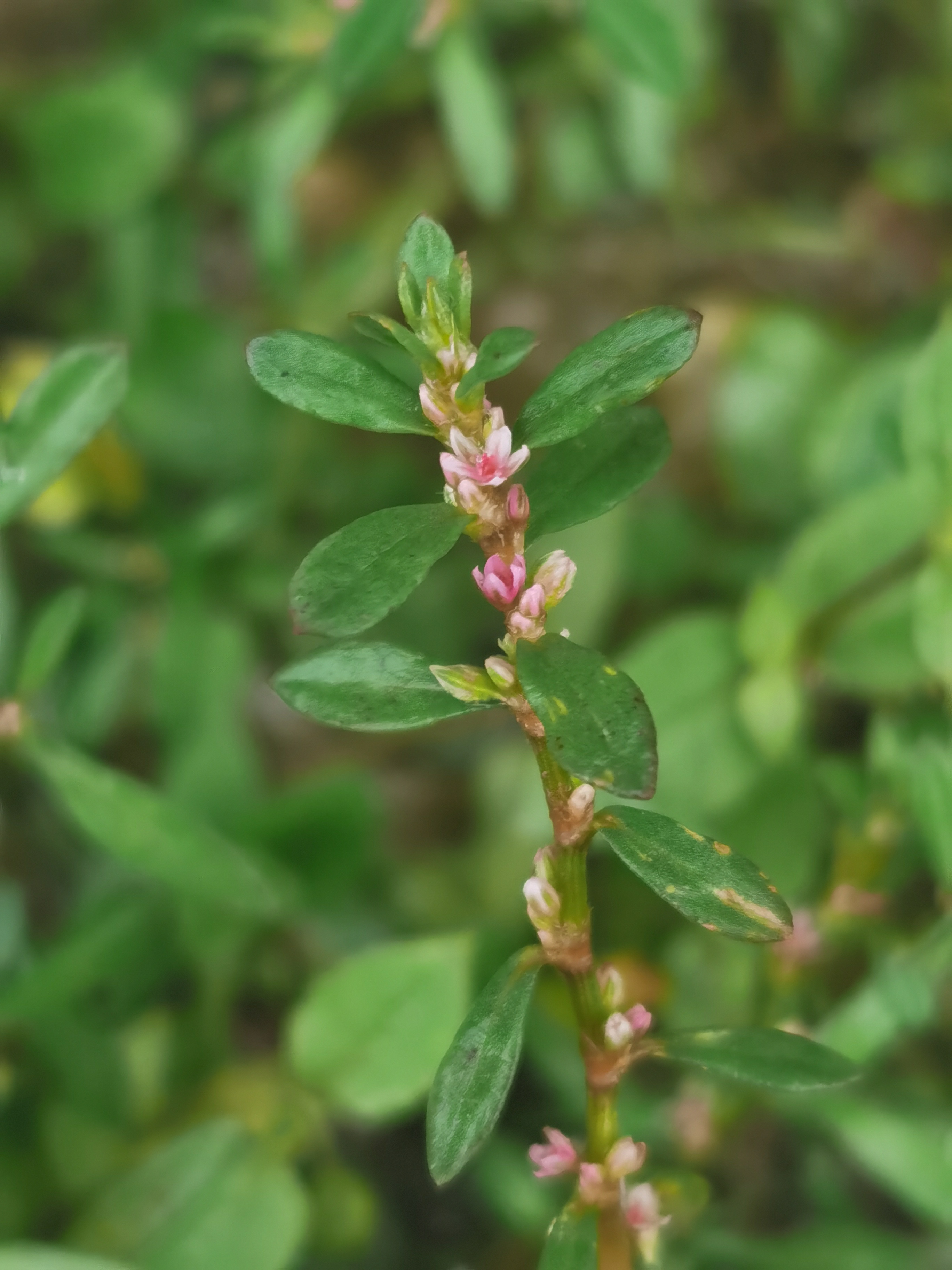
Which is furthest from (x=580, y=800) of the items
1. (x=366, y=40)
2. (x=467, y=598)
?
(x=467, y=598)

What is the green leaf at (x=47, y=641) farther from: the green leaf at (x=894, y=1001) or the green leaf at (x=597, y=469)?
the green leaf at (x=894, y=1001)

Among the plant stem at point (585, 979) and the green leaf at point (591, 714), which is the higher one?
the green leaf at point (591, 714)

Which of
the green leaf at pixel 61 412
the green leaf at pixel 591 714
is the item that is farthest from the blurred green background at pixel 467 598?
the green leaf at pixel 591 714

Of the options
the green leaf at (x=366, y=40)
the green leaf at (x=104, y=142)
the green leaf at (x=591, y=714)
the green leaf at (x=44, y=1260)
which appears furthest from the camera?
the green leaf at (x=104, y=142)

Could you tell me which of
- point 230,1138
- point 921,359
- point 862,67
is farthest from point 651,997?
point 862,67

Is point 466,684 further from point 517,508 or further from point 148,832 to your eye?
point 148,832

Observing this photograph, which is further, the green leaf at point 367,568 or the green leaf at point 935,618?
the green leaf at point 935,618

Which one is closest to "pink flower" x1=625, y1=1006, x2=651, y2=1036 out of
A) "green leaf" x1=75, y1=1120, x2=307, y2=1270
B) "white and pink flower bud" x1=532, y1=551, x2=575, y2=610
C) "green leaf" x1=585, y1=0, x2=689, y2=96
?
"white and pink flower bud" x1=532, y1=551, x2=575, y2=610

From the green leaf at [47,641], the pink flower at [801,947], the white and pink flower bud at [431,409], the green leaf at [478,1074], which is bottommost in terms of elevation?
the pink flower at [801,947]
